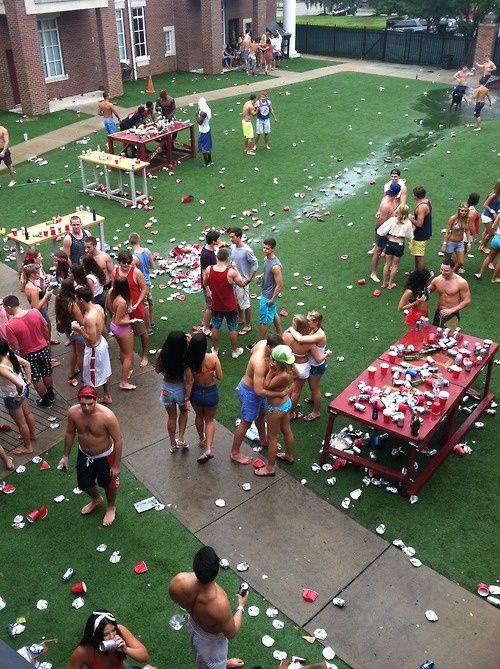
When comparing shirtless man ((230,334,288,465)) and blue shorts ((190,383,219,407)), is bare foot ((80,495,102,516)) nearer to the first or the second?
blue shorts ((190,383,219,407))

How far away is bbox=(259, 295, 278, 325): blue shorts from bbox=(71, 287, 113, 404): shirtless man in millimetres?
2524

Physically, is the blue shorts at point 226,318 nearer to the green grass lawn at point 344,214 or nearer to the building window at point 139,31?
the green grass lawn at point 344,214

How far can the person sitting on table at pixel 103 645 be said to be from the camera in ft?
13.1

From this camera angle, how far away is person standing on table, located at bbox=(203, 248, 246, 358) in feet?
Answer: 29.2

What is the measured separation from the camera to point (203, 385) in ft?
23.1

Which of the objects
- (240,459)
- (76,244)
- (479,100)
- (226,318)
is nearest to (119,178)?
(76,244)

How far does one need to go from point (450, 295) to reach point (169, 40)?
2687cm

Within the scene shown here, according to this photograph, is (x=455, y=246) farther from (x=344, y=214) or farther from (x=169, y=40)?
(x=169, y=40)

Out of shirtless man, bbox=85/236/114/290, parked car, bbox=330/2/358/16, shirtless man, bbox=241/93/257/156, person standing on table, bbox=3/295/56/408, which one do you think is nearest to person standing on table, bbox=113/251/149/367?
shirtless man, bbox=85/236/114/290

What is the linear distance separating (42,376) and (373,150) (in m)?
14.1

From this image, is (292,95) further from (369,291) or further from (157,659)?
(157,659)

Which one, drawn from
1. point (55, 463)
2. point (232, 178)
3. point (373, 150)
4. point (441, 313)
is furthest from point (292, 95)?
point (55, 463)

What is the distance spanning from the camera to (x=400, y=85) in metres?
27.8

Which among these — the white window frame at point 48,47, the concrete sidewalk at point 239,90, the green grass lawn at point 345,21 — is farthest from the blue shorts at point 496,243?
the green grass lawn at point 345,21
